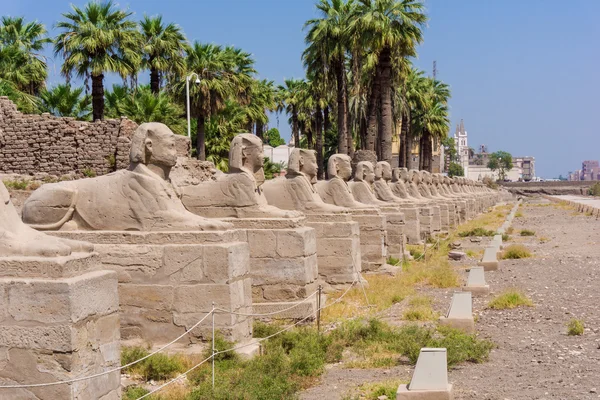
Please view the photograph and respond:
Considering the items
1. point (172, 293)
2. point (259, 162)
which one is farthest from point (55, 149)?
point (172, 293)

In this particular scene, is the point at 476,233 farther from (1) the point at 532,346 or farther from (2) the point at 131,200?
(2) the point at 131,200

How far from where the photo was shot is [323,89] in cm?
2994

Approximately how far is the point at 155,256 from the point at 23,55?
90.8ft

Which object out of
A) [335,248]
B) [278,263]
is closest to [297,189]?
[335,248]

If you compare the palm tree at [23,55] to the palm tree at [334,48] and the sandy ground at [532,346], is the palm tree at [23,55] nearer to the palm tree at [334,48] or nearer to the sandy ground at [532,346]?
the palm tree at [334,48]

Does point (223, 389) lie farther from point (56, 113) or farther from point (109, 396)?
point (56, 113)

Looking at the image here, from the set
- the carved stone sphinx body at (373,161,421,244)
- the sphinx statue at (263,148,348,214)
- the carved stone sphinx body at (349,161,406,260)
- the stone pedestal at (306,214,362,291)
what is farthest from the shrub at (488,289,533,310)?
the carved stone sphinx body at (373,161,421,244)

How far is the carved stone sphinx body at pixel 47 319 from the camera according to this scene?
511 centimetres

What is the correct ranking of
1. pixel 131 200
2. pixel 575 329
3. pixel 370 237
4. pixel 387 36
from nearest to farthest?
1. pixel 131 200
2. pixel 575 329
3. pixel 370 237
4. pixel 387 36

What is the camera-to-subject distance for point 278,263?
10297 millimetres

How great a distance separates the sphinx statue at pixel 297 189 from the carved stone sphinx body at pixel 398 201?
7.20 m

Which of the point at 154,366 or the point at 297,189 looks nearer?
the point at 154,366

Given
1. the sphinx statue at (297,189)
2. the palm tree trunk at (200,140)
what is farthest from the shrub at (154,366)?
the palm tree trunk at (200,140)

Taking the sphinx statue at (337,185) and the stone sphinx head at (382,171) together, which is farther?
the stone sphinx head at (382,171)
